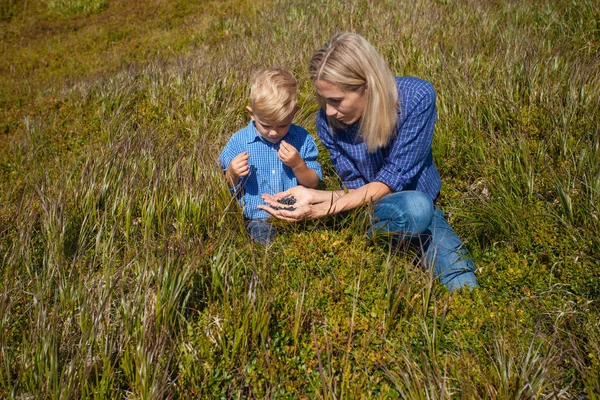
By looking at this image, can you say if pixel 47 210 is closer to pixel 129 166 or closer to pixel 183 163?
pixel 129 166

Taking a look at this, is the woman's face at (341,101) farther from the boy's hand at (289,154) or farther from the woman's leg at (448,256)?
the woman's leg at (448,256)

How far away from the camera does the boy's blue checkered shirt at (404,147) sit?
298 cm

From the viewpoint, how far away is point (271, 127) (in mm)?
3178

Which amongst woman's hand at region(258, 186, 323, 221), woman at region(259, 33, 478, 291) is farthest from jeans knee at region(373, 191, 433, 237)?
woman's hand at region(258, 186, 323, 221)

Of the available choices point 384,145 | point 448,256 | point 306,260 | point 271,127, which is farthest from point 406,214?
point 271,127

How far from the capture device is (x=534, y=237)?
2701mm

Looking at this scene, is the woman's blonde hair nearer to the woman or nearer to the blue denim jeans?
the woman

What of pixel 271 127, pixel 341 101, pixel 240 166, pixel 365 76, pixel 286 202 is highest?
pixel 365 76

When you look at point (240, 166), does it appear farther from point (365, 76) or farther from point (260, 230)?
point (365, 76)

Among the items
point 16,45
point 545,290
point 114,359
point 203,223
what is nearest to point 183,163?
point 203,223

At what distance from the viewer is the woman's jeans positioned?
2760 mm

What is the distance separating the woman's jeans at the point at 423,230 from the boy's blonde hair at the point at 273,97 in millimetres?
847

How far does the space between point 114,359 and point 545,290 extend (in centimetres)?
216

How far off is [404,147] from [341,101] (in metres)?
0.50
